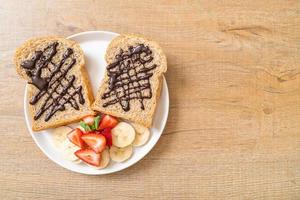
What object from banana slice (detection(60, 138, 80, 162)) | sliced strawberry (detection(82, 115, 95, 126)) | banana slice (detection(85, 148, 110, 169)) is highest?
sliced strawberry (detection(82, 115, 95, 126))

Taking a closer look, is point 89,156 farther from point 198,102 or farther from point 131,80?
point 198,102

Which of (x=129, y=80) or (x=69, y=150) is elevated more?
(x=129, y=80)

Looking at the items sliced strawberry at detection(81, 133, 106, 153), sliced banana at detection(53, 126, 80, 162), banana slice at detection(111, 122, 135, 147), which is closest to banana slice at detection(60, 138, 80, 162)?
sliced banana at detection(53, 126, 80, 162)

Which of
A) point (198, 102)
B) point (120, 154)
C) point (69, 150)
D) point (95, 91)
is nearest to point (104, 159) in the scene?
point (120, 154)

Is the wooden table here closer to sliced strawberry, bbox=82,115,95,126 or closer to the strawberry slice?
the strawberry slice

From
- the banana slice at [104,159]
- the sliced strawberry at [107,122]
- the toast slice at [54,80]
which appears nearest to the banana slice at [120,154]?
the banana slice at [104,159]

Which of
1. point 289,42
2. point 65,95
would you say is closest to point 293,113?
point 289,42

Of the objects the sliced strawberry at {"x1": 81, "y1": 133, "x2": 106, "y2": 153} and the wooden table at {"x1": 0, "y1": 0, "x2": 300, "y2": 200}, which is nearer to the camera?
the sliced strawberry at {"x1": 81, "y1": 133, "x2": 106, "y2": 153}
